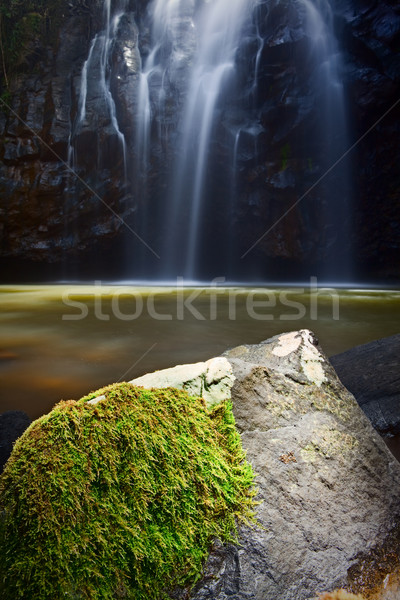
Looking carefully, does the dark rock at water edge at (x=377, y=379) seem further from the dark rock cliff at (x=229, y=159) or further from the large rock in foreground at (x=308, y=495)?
the dark rock cliff at (x=229, y=159)

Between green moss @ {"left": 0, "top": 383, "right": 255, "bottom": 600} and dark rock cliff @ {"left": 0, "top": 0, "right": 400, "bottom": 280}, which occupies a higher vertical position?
dark rock cliff @ {"left": 0, "top": 0, "right": 400, "bottom": 280}

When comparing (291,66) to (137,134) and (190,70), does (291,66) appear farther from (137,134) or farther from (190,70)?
(137,134)

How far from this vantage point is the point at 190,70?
1510 cm

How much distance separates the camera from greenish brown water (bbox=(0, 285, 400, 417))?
3.31 metres

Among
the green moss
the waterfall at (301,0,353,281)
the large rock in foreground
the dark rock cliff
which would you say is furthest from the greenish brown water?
the dark rock cliff

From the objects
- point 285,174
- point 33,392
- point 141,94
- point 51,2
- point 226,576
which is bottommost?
point 33,392

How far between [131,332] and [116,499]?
4199mm

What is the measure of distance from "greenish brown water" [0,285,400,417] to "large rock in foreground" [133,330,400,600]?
1.94 metres

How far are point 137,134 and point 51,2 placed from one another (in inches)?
283

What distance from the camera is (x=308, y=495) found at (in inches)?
47.8

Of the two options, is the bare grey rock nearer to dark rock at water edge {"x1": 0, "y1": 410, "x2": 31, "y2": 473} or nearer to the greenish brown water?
dark rock at water edge {"x1": 0, "y1": 410, "x2": 31, "y2": 473}

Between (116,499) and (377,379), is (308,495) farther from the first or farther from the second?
(377,379)

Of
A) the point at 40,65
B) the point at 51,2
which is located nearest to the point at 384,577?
the point at 40,65

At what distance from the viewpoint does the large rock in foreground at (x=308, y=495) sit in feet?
3.49
